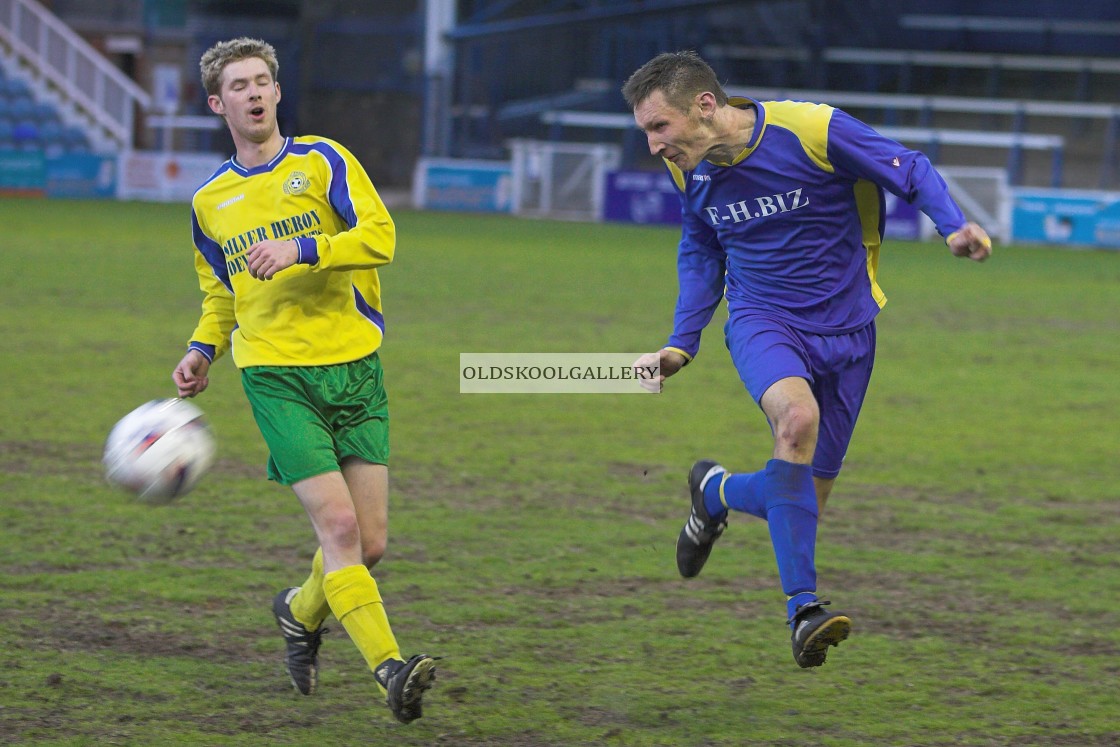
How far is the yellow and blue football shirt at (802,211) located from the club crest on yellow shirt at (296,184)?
50.8 inches

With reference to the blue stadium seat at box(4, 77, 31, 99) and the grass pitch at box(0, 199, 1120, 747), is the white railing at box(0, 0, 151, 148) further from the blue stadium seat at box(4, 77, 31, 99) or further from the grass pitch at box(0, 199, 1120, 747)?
the grass pitch at box(0, 199, 1120, 747)

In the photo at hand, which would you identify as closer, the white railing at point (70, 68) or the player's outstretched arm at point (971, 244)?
the player's outstretched arm at point (971, 244)

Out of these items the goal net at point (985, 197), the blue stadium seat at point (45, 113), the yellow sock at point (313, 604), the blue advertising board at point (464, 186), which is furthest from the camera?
the blue stadium seat at point (45, 113)

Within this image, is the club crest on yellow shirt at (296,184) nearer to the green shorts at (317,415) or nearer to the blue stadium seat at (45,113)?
the green shorts at (317,415)

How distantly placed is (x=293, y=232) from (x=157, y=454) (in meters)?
0.85

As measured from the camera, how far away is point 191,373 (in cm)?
489

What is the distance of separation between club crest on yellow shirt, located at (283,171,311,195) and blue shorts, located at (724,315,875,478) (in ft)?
5.02

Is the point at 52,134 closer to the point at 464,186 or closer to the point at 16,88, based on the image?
the point at 16,88

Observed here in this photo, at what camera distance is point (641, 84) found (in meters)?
4.82

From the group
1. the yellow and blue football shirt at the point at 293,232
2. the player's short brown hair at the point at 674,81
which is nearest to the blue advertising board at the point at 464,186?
the player's short brown hair at the point at 674,81

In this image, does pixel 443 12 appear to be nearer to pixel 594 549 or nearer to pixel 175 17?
pixel 175 17

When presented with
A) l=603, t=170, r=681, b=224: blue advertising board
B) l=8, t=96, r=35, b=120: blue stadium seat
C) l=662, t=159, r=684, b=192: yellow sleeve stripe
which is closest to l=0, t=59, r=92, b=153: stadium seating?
l=8, t=96, r=35, b=120: blue stadium seat

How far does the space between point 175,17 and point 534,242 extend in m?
19.9

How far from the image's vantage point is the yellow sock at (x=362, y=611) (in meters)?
4.32
